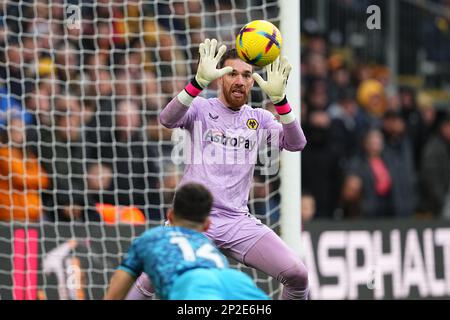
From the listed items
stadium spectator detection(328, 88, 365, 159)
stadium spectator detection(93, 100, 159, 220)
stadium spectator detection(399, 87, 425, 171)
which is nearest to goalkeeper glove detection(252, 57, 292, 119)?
stadium spectator detection(93, 100, 159, 220)

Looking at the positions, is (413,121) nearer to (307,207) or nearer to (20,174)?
(307,207)

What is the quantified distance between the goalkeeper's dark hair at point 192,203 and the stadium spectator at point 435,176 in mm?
9631

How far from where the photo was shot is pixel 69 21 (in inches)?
421

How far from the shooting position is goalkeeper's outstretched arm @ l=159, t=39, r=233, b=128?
7.45 metres

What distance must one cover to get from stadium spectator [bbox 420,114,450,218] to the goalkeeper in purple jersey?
Answer: 767 centimetres

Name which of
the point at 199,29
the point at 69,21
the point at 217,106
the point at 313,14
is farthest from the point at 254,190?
the point at 313,14

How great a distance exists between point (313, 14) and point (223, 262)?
37.1 feet

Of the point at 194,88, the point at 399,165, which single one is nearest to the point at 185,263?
the point at 194,88

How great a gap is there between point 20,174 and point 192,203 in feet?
17.5

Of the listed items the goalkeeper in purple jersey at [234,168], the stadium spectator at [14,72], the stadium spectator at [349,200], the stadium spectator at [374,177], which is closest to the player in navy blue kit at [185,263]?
the goalkeeper in purple jersey at [234,168]

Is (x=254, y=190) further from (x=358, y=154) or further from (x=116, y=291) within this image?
(x=116, y=291)

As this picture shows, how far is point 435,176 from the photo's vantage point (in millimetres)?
15289

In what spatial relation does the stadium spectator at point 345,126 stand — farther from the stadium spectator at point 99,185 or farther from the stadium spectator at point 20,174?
the stadium spectator at point 20,174

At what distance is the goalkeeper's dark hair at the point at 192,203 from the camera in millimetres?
6051
